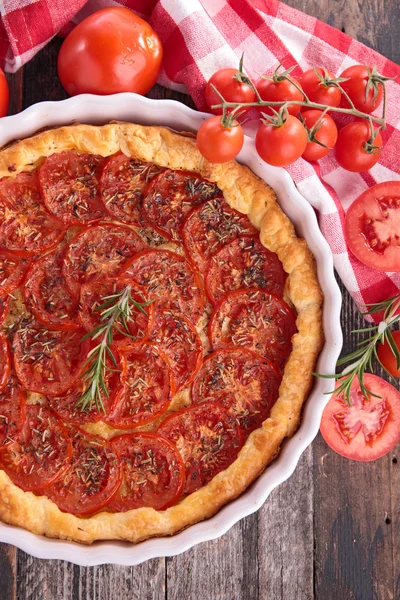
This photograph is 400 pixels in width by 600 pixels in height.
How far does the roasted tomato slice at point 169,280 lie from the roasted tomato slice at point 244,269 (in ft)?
0.29

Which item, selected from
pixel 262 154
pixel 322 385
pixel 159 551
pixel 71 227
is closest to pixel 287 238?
pixel 262 154

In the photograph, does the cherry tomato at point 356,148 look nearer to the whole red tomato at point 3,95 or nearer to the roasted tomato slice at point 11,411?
the whole red tomato at point 3,95

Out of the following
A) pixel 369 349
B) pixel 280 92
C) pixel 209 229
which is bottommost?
pixel 369 349

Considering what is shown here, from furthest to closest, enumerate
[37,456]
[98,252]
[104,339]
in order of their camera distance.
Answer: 1. [98,252]
2. [37,456]
3. [104,339]

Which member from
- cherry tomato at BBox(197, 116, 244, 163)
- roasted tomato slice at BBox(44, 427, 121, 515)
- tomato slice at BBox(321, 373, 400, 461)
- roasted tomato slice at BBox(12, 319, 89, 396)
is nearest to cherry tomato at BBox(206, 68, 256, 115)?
cherry tomato at BBox(197, 116, 244, 163)

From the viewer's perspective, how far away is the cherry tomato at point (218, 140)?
3.08 metres

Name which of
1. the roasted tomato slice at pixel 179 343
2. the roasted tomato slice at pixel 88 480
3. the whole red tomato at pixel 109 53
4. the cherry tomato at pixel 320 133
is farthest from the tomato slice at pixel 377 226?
the roasted tomato slice at pixel 88 480

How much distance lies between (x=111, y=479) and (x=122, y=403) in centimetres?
37

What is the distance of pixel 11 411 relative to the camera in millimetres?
3221

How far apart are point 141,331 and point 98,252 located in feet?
1.52

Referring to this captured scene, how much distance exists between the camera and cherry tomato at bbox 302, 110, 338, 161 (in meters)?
3.42

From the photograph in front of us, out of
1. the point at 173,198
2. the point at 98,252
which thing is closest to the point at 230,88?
the point at 173,198

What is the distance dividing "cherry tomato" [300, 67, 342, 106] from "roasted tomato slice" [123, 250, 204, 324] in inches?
44.4

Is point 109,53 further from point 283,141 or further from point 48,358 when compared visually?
point 48,358
